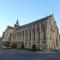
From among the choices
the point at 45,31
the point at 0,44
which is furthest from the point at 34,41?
the point at 0,44

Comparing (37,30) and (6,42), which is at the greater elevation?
(37,30)

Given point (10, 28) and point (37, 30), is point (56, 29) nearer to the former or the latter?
point (37, 30)

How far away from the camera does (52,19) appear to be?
2726 inches

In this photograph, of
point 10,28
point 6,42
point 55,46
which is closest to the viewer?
point 55,46

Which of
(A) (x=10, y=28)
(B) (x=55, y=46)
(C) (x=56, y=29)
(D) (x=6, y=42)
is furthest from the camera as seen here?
(A) (x=10, y=28)

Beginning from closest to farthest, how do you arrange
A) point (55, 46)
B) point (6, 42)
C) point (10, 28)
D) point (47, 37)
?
point (47, 37) → point (55, 46) → point (6, 42) → point (10, 28)

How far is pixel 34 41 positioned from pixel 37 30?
632 cm

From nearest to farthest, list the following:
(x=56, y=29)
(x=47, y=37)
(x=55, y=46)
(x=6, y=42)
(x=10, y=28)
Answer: (x=47, y=37) < (x=55, y=46) < (x=56, y=29) < (x=6, y=42) < (x=10, y=28)

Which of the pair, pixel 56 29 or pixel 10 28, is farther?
pixel 10 28

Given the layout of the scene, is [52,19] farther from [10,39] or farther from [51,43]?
[10,39]

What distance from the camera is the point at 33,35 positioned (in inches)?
2808

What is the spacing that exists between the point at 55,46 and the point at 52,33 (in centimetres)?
703

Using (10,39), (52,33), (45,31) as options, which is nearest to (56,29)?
(52,33)

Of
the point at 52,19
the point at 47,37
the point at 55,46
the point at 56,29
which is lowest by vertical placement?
the point at 55,46
